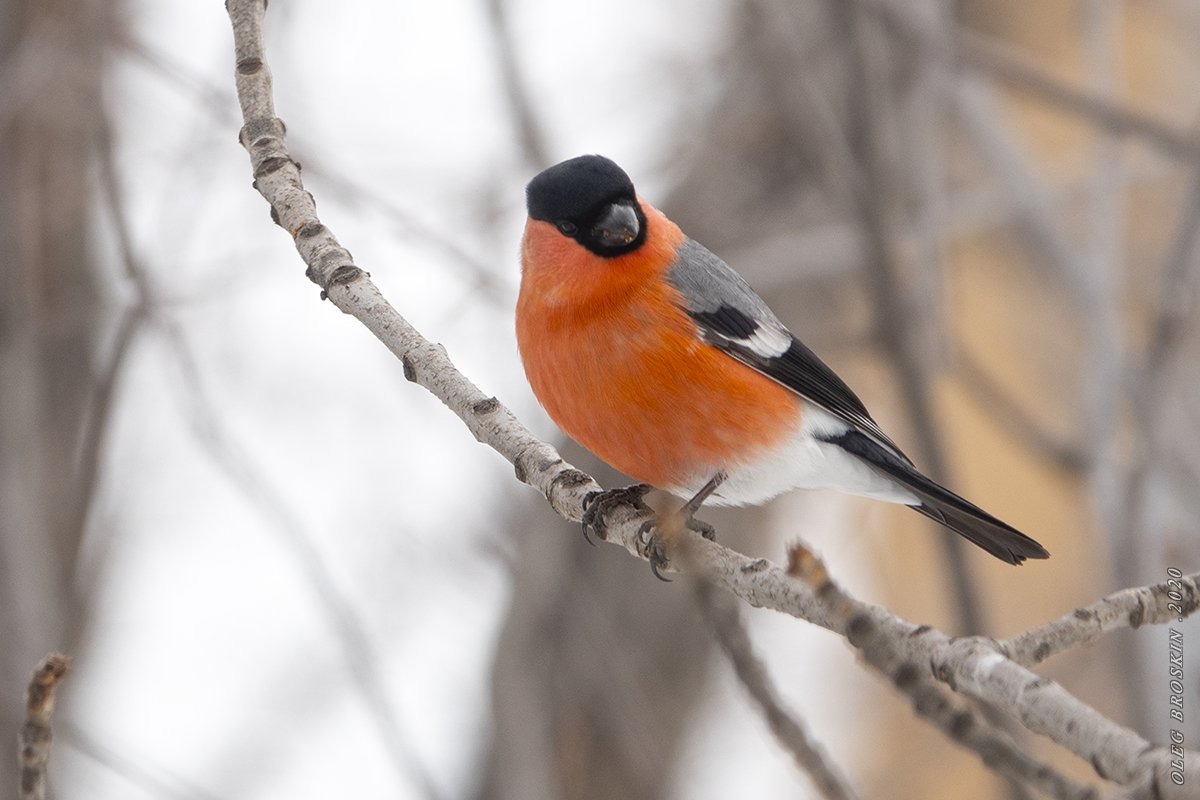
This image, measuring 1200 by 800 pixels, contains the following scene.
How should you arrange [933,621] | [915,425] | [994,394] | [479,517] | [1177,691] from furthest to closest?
1. [933,621]
2. [479,517]
3. [994,394]
4. [915,425]
5. [1177,691]

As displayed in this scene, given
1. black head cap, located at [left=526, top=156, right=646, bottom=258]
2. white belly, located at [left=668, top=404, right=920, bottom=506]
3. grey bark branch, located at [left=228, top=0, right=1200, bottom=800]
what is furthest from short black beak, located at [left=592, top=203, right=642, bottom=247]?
grey bark branch, located at [left=228, top=0, right=1200, bottom=800]

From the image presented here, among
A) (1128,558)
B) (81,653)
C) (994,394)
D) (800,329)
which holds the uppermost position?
(800,329)

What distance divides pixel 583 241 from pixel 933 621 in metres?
4.56

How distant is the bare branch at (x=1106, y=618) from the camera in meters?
1.72

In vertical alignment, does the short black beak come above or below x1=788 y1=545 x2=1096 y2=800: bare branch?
above

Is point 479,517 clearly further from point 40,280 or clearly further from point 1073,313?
point 1073,313

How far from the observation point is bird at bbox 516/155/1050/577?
3373 millimetres

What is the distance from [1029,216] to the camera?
4.33m

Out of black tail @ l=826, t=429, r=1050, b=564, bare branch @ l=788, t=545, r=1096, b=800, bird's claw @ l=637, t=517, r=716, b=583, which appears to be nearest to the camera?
bare branch @ l=788, t=545, r=1096, b=800

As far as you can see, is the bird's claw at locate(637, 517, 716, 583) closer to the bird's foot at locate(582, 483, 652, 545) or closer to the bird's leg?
the bird's leg

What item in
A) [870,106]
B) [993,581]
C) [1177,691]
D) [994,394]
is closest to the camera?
[1177,691]

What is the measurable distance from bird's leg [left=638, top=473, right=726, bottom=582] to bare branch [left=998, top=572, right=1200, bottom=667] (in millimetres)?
538

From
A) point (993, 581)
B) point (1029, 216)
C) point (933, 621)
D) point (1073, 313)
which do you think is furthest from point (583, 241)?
point (993, 581)

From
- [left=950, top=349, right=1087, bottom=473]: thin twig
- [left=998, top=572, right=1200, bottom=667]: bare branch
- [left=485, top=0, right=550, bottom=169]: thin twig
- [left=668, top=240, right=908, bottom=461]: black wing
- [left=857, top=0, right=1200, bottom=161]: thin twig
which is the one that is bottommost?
[left=998, top=572, right=1200, bottom=667]: bare branch
